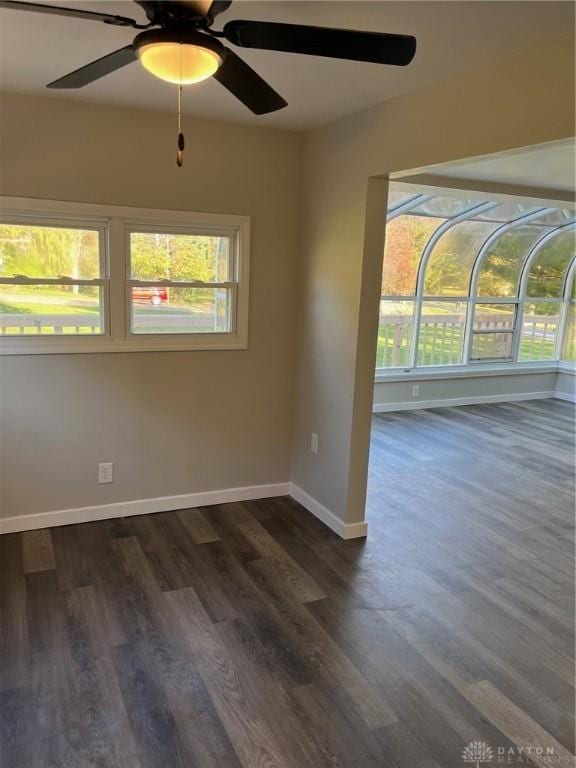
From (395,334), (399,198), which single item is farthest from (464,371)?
(399,198)

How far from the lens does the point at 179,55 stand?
1.48m

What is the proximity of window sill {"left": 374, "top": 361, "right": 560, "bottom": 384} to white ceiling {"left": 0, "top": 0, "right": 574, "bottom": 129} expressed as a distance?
13.0 ft

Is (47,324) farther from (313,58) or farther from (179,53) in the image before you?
(179,53)

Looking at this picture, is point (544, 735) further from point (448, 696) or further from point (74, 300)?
point (74, 300)

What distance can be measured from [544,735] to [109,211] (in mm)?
3235

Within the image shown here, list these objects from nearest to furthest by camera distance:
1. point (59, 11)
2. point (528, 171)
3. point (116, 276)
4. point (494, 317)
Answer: point (59, 11) < point (116, 276) < point (528, 171) < point (494, 317)

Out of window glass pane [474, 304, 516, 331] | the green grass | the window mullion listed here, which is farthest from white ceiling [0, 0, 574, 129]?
window glass pane [474, 304, 516, 331]

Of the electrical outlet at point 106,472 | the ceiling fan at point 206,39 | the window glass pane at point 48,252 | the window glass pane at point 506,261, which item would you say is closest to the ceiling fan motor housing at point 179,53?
the ceiling fan at point 206,39

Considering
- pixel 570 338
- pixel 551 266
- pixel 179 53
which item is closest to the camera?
pixel 179 53

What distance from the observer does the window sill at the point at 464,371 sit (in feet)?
22.1

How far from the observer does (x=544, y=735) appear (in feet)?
6.66

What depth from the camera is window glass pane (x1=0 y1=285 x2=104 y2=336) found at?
126 inches
